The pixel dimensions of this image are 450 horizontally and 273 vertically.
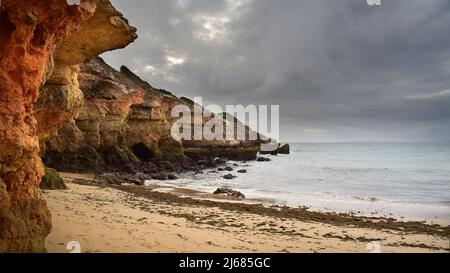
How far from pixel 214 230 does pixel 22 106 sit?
222 inches

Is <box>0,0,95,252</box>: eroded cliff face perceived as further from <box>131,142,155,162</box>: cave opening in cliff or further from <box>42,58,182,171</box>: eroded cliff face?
<box>131,142,155,162</box>: cave opening in cliff

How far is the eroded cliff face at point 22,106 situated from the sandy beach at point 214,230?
110 cm

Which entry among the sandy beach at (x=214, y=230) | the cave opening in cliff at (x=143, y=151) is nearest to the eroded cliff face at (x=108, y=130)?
the cave opening in cliff at (x=143, y=151)

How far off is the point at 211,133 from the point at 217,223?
39.7 m

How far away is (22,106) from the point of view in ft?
18.3

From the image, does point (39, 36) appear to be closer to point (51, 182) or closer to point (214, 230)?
point (214, 230)

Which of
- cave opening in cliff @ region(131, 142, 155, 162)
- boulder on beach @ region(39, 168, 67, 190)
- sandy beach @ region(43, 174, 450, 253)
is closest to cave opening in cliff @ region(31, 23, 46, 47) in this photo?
sandy beach @ region(43, 174, 450, 253)

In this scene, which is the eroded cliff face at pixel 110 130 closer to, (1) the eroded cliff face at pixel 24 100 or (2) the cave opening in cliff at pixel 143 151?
(2) the cave opening in cliff at pixel 143 151

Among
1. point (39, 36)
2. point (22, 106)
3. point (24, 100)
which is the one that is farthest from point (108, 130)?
point (22, 106)

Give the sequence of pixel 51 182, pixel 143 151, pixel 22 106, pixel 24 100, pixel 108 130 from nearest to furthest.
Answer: pixel 22 106 < pixel 24 100 < pixel 51 182 < pixel 108 130 < pixel 143 151

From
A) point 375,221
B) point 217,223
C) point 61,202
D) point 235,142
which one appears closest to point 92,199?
point 61,202

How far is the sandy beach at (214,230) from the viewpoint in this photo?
290 inches

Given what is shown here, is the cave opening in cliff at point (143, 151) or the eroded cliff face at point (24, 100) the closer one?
the eroded cliff face at point (24, 100)

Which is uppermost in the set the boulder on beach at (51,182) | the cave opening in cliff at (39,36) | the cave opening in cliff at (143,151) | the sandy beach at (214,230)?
the cave opening in cliff at (39,36)
